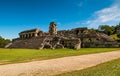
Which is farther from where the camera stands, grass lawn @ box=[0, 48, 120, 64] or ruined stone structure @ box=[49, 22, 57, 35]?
ruined stone structure @ box=[49, 22, 57, 35]

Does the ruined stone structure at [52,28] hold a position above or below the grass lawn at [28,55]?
above

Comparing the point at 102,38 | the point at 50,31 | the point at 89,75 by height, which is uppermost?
the point at 50,31

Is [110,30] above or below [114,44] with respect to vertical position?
above

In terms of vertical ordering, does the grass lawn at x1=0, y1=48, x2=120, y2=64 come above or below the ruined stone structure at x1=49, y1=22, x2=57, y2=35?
below

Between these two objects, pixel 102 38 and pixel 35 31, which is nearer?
pixel 102 38

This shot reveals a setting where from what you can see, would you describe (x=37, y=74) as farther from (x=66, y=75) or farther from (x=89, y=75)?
(x=89, y=75)

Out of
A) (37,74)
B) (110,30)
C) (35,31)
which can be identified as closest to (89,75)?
(37,74)

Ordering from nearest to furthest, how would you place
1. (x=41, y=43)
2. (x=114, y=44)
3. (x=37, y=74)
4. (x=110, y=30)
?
(x=37, y=74), (x=114, y=44), (x=41, y=43), (x=110, y=30)

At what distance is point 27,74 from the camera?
11523 millimetres

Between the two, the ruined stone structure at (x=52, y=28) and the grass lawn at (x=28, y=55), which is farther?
the ruined stone structure at (x=52, y=28)

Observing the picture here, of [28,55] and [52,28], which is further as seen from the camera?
[52,28]

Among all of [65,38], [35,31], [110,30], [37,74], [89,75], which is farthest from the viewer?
[110,30]

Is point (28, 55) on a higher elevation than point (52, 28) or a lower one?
lower

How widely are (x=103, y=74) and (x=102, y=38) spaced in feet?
138
